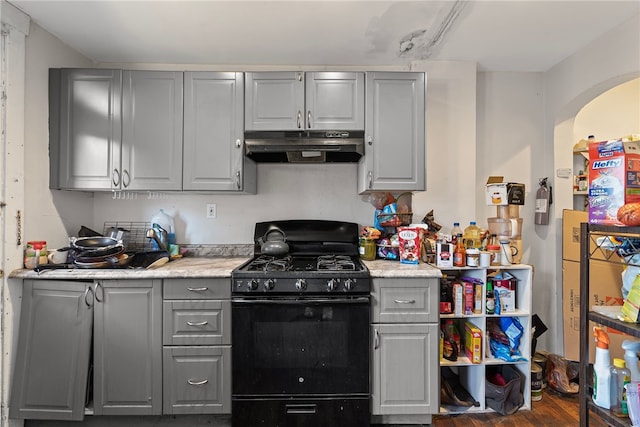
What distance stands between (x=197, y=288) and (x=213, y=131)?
106cm

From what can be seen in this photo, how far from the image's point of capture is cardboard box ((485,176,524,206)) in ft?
7.25

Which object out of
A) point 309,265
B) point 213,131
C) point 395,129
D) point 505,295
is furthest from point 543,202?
point 213,131

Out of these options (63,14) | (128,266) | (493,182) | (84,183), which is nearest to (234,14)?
Result: (63,14)

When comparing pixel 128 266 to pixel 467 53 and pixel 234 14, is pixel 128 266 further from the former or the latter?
pixel 467 53

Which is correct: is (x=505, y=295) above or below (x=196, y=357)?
above

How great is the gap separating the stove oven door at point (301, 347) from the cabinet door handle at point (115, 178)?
118cm

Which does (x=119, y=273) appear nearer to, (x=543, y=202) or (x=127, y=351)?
(x=127, y=351)

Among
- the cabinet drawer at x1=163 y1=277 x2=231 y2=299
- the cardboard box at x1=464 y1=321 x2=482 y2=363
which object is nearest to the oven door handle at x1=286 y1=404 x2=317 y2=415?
the cabinet drawer at x1=163 y1=277 x2=231 y2=299

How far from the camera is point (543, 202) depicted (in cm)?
247

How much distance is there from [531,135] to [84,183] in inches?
137

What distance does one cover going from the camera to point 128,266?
1.91m

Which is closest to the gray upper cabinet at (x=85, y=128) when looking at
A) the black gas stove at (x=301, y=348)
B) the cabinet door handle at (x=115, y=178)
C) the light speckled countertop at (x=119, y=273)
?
the cabinet door handle at (x=115, y=178)

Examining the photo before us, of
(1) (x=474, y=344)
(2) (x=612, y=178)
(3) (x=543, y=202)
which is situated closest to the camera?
(2) (x=612, y=178)

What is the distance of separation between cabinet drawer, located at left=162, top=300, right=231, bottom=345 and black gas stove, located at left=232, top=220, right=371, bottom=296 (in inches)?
7.0
